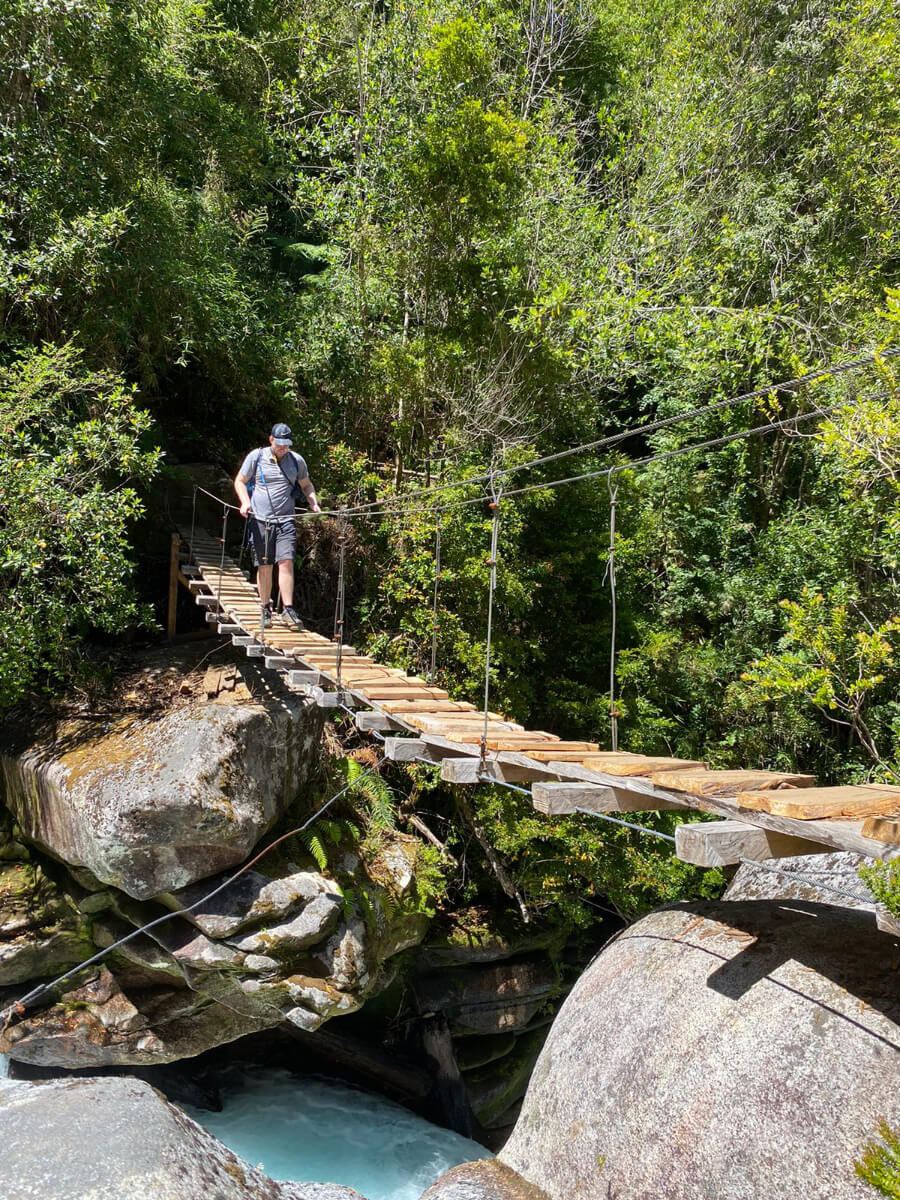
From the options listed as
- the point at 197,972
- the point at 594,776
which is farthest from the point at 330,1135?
the point at 594,776

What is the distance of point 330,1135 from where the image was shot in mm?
5945

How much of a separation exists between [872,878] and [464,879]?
5.26m

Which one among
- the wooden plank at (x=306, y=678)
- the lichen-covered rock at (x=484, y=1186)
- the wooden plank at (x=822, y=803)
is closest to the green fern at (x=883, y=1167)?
the wooden plank at (x=822, y=803)

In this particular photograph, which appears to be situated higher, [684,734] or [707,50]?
[707,50]

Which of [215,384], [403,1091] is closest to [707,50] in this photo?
[215,384]

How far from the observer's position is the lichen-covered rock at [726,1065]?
195 cm

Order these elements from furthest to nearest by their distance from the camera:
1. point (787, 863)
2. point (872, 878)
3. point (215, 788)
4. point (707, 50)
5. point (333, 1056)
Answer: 1. point (707, 50)
2. point (333, 1056)
3. point (215, 788)
4. point (787, 863)
5. point (872, 878)

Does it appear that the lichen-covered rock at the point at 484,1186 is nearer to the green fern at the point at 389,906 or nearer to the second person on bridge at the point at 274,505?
the green fern at the point at 389,906

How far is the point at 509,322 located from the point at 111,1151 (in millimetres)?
5764

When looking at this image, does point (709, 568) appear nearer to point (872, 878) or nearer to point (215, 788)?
point (215, 788)

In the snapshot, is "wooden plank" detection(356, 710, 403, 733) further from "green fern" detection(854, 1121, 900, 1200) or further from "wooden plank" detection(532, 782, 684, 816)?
"green fern" detection(854, 1121, 900, 1200)

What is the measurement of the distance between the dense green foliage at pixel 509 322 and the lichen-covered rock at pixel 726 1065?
3.34m

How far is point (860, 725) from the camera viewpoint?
6.80 meters

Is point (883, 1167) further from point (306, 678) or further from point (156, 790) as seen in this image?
point (156, 790)
